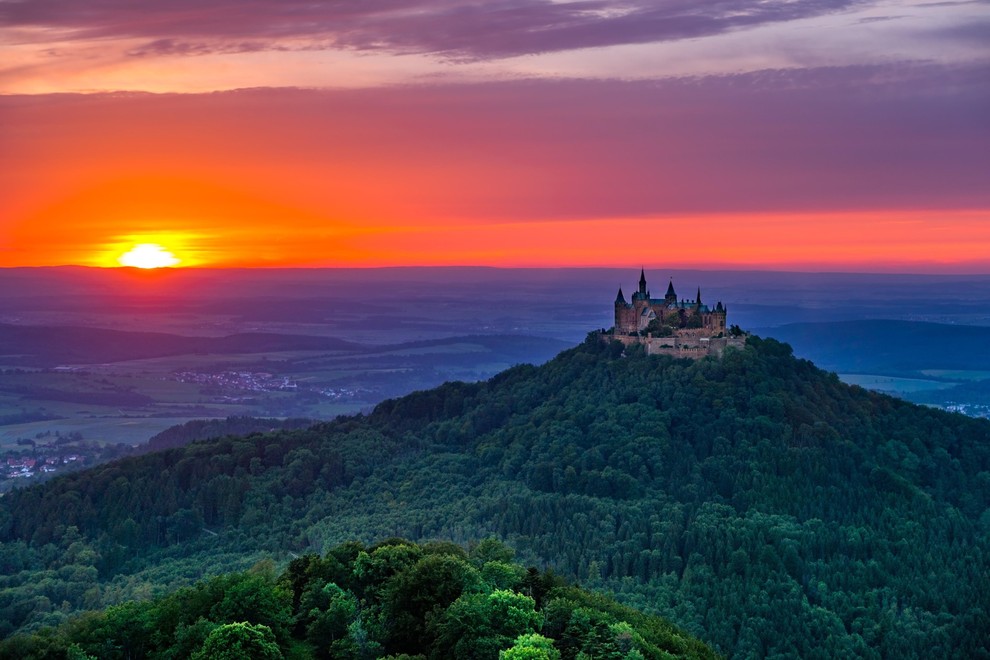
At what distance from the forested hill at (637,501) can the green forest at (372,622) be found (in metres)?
22.0

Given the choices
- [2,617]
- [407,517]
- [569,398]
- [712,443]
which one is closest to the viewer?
[2,617]

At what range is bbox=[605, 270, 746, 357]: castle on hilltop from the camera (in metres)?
114

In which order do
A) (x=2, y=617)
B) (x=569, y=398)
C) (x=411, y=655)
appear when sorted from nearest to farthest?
(x=411, y=655) → (x=2, y=617) → (x=569, y=398)

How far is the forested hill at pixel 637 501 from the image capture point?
78500mm

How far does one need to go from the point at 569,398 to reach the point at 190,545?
121 ft

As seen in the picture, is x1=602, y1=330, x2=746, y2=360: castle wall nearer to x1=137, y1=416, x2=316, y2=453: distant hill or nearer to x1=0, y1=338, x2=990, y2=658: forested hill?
x1=0, y1=338, x2=990, y2=658: forested hill

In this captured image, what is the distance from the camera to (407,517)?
9638 cm

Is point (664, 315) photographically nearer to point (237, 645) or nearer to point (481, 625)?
point (481, 625)

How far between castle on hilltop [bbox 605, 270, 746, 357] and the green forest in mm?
58274

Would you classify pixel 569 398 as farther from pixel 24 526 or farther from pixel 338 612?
pixel 338 612

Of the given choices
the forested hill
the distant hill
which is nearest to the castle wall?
the forested hill

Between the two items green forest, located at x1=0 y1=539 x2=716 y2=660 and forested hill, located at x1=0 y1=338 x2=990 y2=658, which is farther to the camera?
forested hill, located at x1=0 y1=338 x2=990 y2=658

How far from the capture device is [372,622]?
171 ft

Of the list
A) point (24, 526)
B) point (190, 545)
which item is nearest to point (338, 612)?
Result: point (190, 545)
